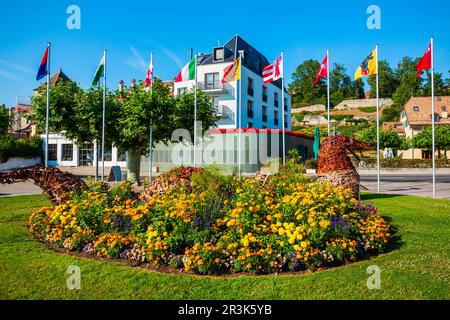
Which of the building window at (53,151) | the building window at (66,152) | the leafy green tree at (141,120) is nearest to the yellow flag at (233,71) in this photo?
the leafy green tree at (141,120)

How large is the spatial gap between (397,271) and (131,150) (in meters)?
16.4

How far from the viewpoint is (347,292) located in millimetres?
4383

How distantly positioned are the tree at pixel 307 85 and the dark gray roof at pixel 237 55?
161 ft

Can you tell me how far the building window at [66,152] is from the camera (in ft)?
148

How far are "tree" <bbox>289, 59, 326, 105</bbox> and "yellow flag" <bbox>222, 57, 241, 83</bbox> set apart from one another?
241 ft

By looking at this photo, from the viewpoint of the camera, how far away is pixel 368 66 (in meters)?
15.9

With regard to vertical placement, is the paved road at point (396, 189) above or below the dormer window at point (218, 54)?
below

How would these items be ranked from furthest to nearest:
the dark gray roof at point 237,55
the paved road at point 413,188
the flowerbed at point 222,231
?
the dark gray roof at point 237,55, the paved road at point 413,188, the flowerbed at point 222,231

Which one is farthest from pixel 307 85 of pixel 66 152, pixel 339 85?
pixel 66 152

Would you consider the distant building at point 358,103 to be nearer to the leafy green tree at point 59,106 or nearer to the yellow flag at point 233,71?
the yellow flag at point 233,71

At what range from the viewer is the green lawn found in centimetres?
437

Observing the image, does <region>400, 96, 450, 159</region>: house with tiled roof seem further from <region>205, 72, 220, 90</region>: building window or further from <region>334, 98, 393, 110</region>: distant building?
<region>334, 98, 393, 110</region>: distant building

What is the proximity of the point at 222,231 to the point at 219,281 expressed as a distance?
4.61ft
